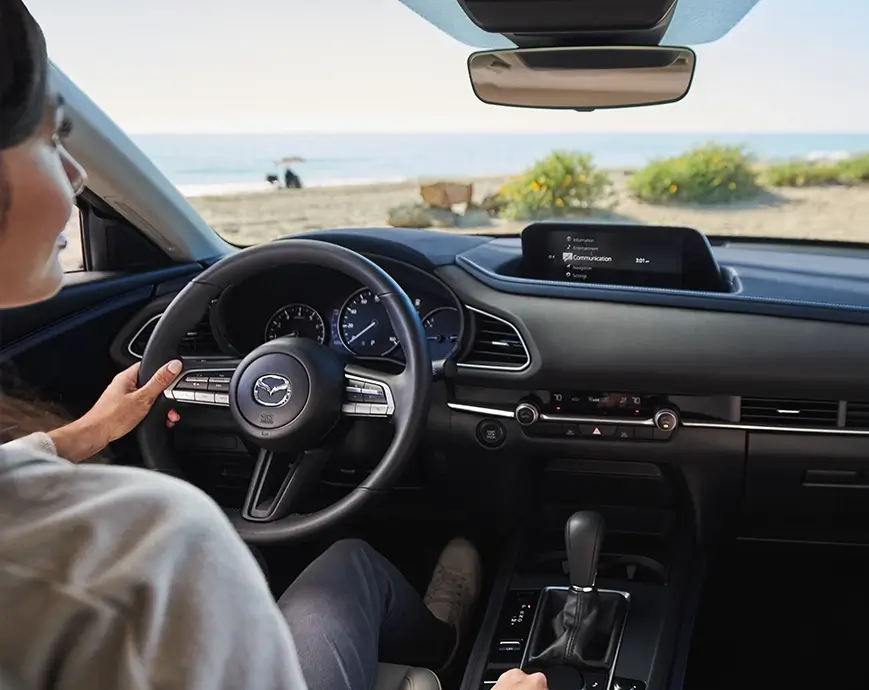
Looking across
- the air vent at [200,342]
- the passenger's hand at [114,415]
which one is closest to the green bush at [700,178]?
the air vent at [200,342]

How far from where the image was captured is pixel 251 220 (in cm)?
321

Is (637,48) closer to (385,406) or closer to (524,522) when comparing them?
(385,406)

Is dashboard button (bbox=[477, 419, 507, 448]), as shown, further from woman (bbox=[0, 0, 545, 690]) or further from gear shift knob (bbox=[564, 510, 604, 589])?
woman (bbox=[0, 0, 545, 690])

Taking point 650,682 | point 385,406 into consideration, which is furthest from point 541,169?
point 650,682

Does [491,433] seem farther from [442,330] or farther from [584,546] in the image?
[584,546]

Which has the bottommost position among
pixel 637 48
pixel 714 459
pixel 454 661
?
pixel 454 661

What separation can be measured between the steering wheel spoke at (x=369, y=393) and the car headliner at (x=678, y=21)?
2.66 feet

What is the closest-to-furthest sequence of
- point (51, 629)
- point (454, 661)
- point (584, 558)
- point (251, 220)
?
1. point (51, 629)
2. point (584, 558)
3. point (454, 661)
4. point (251, 220)

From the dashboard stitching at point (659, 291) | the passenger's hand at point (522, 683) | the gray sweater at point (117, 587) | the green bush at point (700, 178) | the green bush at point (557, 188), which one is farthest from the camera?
the green bush at point (700, 178)

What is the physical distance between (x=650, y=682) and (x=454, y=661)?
21.8 inches

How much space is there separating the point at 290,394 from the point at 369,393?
174mm

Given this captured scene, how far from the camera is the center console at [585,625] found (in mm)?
2266

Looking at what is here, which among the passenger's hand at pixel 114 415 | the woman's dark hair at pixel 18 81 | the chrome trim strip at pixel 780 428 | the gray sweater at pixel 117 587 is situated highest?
the woman's dark hair at pixel 18 81

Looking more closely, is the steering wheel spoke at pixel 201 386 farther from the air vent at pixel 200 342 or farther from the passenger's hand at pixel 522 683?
the passenger's hand at pixel 522 683
